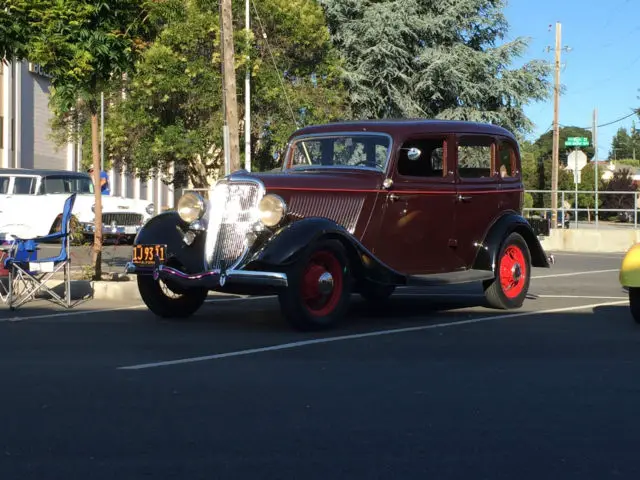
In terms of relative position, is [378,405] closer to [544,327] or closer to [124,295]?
[544,327]

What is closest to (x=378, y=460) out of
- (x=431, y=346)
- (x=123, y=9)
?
(x=431, y=346)

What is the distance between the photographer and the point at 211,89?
32.8m

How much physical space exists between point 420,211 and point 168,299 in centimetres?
276

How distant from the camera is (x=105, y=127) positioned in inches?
1405

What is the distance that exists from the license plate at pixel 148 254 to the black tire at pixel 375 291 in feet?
6.59

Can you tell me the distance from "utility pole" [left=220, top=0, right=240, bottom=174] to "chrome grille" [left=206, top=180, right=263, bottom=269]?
7.80m

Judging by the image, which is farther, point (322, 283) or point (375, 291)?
point (375, 291)

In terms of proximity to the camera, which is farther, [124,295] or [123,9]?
[123,9]

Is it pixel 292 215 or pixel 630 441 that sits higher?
pixel 292 215

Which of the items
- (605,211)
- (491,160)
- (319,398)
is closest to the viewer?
(319,398)

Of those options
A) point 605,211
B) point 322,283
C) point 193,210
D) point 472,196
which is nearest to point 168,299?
point 193,210

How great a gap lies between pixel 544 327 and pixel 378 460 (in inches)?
226

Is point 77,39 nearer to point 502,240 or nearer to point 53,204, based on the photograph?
point 502,240

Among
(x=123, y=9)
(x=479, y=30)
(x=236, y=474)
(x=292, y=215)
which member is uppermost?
(x=479, y=30)
